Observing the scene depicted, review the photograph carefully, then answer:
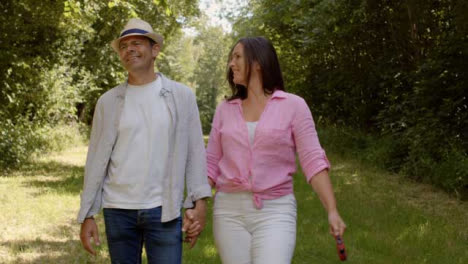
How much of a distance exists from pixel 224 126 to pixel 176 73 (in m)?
43.4

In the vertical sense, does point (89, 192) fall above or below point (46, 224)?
above

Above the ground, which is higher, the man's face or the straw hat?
the straw hat

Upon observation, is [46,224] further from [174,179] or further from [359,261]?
[174,179]

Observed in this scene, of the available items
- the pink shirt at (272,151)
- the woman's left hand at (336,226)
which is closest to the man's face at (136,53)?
the pink shirt at (272,151)

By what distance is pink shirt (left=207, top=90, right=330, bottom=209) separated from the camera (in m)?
3.45

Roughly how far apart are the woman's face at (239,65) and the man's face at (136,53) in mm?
500

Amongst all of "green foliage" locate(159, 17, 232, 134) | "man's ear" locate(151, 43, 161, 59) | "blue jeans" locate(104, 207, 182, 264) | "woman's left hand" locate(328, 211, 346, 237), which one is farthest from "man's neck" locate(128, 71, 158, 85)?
"green foliage" locate(159, 17, 232, 134)

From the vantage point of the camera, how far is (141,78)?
11.7ft

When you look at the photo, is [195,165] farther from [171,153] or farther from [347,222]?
[347,222]

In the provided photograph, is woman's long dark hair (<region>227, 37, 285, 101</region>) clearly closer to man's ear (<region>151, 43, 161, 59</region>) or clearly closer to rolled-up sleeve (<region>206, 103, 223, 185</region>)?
rolled-up sleeve (<region>206, 103, 223, 185</region>)

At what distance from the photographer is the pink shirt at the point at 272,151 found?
345cm

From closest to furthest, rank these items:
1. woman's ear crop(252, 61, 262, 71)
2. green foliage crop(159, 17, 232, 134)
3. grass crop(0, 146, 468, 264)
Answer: woman's ear crop(252, 61, 262, 71)
grass crop(0, 146, 468, 264)
green foliage crop(159, 17, 232, 134)

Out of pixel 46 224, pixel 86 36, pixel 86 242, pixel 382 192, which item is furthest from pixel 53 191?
pixel 86 36

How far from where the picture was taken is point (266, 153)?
11.4 ft
